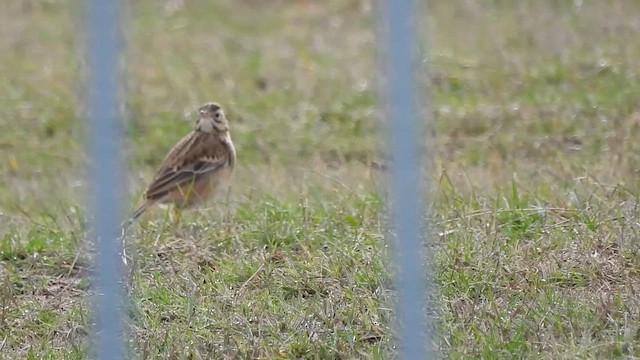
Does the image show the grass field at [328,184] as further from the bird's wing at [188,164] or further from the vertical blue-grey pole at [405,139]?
the vertical blue-grey pole at [405,139]

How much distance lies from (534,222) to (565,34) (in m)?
3.95

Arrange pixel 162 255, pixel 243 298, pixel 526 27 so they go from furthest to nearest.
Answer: pixel 526 27 < pixel 162 255 < pixel 243 298

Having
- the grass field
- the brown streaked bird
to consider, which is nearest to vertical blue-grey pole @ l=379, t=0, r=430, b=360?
the grass field

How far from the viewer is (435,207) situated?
5.81 meters

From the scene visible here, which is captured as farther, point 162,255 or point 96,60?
point 162,255

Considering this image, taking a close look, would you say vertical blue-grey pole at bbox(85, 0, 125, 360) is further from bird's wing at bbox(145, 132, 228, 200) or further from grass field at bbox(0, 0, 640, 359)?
bird's wing at bbox(145, 132, 228, 200)

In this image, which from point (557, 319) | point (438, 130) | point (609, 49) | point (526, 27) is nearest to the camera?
point (557, 319)

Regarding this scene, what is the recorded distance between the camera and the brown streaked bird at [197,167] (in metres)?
6.43

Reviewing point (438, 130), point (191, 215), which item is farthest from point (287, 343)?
point (438, 130)

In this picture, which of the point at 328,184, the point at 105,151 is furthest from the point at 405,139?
the point at 328,184

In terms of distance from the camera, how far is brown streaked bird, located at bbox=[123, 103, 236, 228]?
21.1ft

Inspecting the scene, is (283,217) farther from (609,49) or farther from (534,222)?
(609,49)

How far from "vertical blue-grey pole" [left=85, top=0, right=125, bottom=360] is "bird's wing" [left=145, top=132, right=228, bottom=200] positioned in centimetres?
349

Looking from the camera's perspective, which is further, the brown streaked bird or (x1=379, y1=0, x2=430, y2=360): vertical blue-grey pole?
the brown streaked bird
